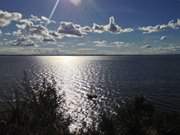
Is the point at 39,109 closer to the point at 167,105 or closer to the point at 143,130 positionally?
the point at 143,130

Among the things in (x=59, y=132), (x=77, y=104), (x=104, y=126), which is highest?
→ (x=59, y=132)

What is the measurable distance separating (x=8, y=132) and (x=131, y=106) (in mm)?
26598

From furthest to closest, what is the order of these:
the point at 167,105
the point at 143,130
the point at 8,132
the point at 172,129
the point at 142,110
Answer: the point at 167,105 < the point at 142,110 < the point at 172,129 < the point at 143,130 < the point at 8,132

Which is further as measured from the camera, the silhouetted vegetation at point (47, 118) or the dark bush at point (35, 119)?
the silhouetted vegetation at point (47, 118)

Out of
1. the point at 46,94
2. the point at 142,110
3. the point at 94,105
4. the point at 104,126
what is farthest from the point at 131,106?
the point at 94,105

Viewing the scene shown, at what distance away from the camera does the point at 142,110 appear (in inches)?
1337

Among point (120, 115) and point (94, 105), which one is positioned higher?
point (120, 115)

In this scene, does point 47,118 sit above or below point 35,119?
below

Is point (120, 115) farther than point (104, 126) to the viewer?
Yes

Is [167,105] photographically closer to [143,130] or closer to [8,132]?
[143,130]

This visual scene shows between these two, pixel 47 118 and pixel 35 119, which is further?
pixel 47 118

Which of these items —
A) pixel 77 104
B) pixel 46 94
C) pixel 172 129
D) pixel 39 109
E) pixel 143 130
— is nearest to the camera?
pixel 39 109

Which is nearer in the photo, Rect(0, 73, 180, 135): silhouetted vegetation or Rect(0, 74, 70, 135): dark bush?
Rect(0, 74, 70, 135): dark bush

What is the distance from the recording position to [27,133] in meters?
10.3
